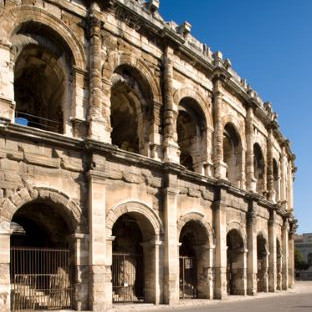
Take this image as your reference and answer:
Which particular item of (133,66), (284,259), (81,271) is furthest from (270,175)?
(81,271)

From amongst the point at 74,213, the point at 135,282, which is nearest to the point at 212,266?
the point at 135,282

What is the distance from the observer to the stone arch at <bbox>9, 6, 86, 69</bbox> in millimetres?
10641

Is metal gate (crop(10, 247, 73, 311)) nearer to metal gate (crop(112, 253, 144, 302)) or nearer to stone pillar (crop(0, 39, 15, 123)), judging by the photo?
metal gate (crop(112, 253, 144, 302))

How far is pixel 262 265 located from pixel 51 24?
13.1 metres

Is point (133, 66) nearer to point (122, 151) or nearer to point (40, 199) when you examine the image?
point (122, 151)

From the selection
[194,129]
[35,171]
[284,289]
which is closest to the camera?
[35,171]

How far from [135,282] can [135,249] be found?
3.23 feet

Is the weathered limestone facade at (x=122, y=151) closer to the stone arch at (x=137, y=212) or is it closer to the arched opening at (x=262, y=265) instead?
the stone arch at (x=137, y=212)

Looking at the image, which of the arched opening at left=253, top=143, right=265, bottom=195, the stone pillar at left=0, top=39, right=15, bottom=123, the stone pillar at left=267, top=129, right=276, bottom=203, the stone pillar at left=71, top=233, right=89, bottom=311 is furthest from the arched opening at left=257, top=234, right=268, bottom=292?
the stone pillar at left=0, top=39, right=15, bottom=123

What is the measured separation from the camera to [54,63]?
11805mm

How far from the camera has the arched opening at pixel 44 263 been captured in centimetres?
1080

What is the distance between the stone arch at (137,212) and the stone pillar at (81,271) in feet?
2.50

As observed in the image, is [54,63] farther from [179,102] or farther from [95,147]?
[179,102]

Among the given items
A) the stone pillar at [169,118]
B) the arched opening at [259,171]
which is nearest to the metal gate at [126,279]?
the stone pillar at [169,118]
